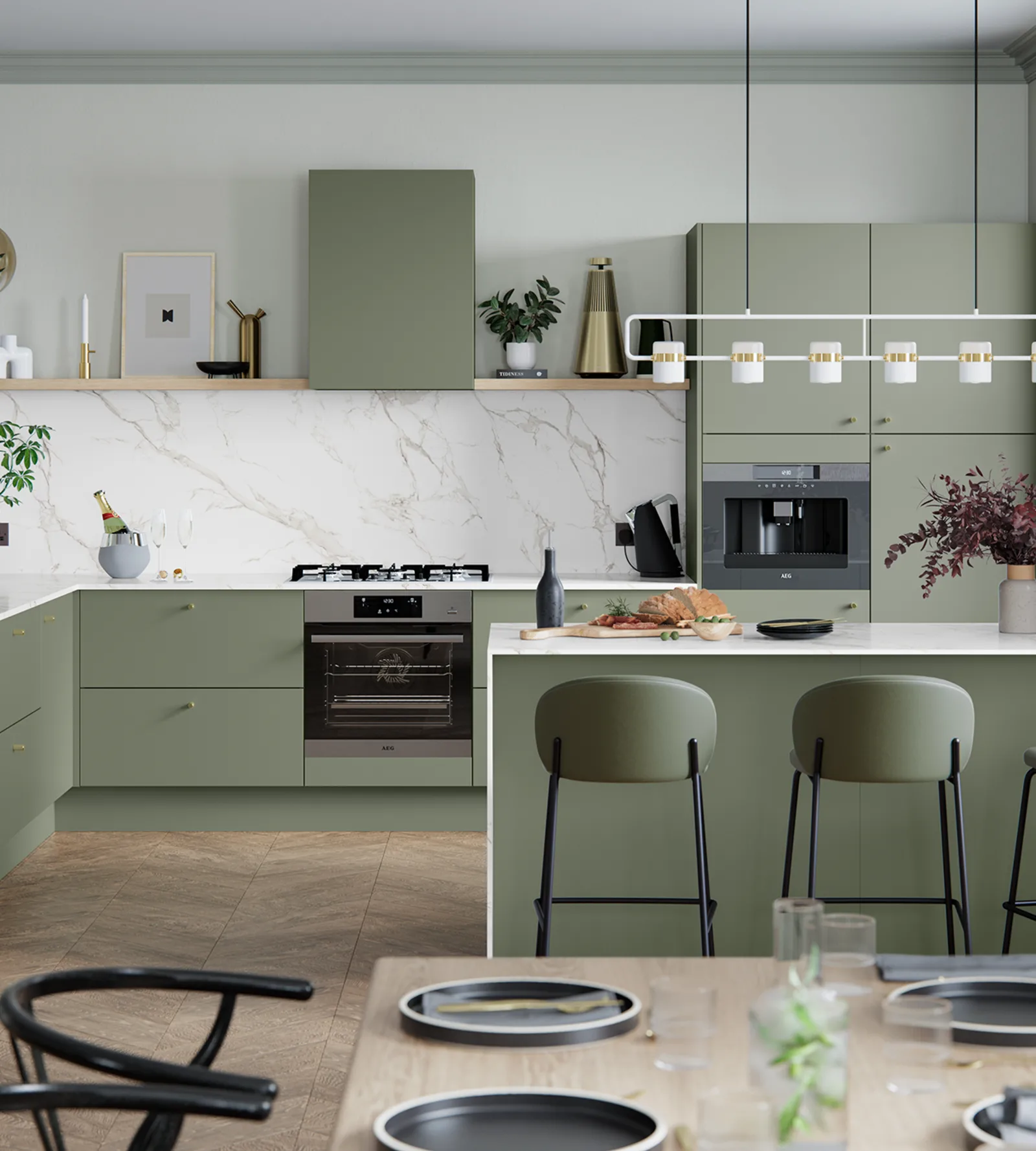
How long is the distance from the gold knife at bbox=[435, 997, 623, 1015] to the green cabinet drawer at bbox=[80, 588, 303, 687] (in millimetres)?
3691

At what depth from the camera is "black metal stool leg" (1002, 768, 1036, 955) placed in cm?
333

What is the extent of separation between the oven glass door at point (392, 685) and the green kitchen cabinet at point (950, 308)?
1.90 m

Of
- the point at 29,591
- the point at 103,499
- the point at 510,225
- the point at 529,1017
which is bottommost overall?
the point at 529,1017

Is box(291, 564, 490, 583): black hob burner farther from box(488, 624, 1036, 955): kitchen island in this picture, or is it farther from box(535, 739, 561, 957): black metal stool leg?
box(535, 739, 561, 957): black metal stool leg

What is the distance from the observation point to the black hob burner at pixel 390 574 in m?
Answer: 5.16

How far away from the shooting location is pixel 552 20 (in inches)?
201

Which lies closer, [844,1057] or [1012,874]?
[844,1057]

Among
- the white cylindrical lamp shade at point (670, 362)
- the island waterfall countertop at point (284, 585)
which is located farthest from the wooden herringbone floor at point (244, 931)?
the white cylindrical lamp shade at point (670, 362)

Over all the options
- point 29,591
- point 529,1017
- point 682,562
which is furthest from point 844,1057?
point 682,562

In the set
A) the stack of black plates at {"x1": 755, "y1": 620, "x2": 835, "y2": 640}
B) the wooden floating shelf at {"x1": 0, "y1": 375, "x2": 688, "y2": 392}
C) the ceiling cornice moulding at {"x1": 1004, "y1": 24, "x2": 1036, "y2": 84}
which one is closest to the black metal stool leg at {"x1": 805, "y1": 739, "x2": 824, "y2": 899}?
the stack of black plates at {"x1": 755, "y1": 620, "x2": 835, "y2": 640}

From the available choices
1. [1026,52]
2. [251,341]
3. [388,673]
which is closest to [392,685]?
[388,673]

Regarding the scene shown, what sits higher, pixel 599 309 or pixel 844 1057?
pixel 599 309

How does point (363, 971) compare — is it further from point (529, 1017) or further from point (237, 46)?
point (237, 46)

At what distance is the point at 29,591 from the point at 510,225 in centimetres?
243
